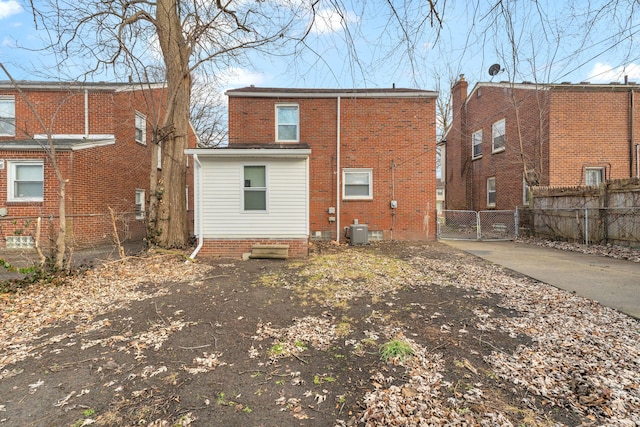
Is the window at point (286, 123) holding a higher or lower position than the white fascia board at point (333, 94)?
lower

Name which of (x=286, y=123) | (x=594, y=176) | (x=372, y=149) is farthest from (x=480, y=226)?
(x=286, y=123)

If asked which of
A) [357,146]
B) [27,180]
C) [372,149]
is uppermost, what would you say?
[357,146]

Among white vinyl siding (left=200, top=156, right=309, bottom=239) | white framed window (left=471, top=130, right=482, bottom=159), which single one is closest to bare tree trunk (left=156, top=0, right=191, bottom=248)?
white vinyl siding (left=200, top=156, right=309, bottom=239)

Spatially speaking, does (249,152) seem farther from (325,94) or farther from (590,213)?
(590,213)

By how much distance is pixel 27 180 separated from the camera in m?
10.0

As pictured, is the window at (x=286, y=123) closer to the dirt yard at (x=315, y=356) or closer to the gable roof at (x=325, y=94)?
the gable roof at (x=325, y=94)

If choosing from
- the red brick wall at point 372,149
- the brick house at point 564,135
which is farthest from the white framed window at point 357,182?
the brick house at point 564,135

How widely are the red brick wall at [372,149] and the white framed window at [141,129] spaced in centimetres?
516

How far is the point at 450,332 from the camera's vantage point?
3.53 metres

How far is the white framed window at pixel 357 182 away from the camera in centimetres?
1136

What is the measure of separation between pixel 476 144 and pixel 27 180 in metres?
20.5

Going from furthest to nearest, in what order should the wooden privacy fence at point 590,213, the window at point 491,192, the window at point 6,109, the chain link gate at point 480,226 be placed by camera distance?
the window at point 491,192 < the window at point 6,109 < the chain link gate at point 480,226 < the wooden privacy fence at point 590,213

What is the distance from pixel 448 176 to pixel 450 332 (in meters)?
17.9

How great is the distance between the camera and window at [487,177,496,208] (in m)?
15.0
